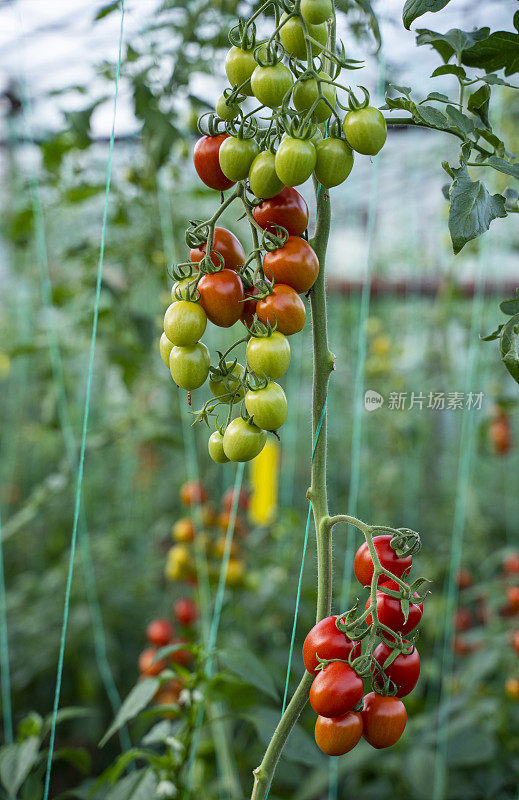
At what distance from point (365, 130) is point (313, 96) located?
4 cm

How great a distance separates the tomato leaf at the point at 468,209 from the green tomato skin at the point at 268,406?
0.13m

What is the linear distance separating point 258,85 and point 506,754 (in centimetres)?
126

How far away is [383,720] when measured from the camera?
0.41 meters

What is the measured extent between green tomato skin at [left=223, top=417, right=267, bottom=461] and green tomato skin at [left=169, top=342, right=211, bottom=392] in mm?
34

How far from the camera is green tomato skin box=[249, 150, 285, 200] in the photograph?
402 mm

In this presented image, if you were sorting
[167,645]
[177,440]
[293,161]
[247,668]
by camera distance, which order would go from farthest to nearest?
[177,440] → [167,645] → [247,668] → [293,161]

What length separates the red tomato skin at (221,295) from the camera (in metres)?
0.42

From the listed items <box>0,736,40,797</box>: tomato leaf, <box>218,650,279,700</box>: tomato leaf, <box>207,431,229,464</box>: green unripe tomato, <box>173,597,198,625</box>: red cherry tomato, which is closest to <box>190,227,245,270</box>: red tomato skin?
<box>207,431,229,464</box>: green unripe tomato

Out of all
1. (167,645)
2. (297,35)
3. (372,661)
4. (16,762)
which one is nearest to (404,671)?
(372,661)

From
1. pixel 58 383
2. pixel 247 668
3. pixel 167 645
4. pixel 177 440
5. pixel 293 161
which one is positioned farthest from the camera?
pixel 177 440

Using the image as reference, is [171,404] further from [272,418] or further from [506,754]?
[272,418]

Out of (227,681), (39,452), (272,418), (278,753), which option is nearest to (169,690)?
(227,681)

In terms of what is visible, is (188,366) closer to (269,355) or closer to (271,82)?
(269,355)

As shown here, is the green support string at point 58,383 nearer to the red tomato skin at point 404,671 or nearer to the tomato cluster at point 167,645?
the tomato cluster at point 167,645
